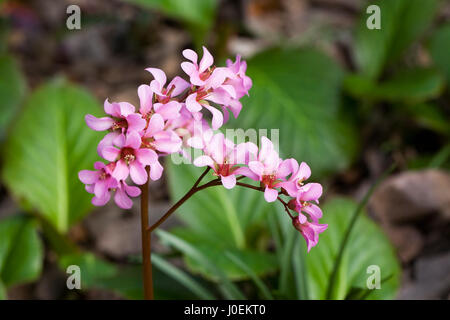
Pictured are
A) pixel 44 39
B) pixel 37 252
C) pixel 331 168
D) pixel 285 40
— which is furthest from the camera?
pixel 44 39

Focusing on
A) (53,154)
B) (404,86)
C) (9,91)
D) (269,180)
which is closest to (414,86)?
(404,86)

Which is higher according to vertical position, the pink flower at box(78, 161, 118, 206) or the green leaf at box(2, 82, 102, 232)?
the green leaf at box(2, 82, 102, 232)

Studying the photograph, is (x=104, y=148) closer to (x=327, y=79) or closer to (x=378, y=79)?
(x=327, y=79)

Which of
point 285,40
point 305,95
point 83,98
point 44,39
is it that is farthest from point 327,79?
point 44,39

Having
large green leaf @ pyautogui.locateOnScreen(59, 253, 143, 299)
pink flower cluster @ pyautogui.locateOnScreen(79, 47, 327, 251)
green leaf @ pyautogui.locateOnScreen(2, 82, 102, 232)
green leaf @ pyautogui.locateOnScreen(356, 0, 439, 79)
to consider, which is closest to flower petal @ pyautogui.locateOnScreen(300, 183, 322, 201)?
pink flower cluster @ pyautogui.locateOnScreen(79, 47, 327, 251)

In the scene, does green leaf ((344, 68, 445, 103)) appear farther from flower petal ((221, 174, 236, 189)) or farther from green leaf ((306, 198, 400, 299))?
flower petal ((221, 174, 236, 189))

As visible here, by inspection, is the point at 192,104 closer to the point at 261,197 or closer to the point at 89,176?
the point at 89,176
